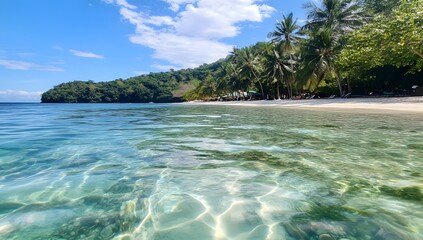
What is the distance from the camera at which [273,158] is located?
4.89 metres

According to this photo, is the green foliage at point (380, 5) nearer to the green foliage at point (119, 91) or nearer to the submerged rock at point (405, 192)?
the submerged rock at point (405, 192)

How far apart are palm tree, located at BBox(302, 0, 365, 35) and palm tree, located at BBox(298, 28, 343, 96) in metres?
2.84

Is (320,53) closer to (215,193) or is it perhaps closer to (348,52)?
(348,52)

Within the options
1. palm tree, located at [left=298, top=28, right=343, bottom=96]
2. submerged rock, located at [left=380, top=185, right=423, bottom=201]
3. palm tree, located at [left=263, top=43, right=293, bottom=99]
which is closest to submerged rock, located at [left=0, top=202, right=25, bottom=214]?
submerged rock, located at [left=380, top=185, right=423, bottom=201]

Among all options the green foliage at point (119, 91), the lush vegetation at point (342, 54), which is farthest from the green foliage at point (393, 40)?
the green foliage at point (119, 91)

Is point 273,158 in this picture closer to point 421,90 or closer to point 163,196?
point 163,196

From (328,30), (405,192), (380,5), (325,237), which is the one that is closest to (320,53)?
(328,30)

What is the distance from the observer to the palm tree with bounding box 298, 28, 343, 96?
3081cm

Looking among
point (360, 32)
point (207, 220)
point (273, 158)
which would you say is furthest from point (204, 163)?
point (360, 32)

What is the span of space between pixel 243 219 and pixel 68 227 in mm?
A: 1577

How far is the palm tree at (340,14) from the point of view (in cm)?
3384

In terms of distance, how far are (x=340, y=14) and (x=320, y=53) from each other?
6.95 meters

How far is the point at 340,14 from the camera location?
33969 millimetres

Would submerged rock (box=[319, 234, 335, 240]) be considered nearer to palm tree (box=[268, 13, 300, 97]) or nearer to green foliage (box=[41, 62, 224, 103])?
palm tree (box=[268, 13, 300, 97])
